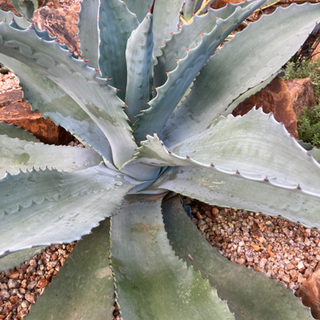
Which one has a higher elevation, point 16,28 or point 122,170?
point 16,28

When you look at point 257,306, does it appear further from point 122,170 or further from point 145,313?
point 122,170

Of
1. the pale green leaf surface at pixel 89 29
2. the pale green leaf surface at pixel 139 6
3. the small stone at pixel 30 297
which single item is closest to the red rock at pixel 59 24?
the pale green leaf surface at pixel 89 29

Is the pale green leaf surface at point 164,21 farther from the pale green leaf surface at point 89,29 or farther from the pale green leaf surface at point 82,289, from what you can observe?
the pale green leaf surface at point 82,289

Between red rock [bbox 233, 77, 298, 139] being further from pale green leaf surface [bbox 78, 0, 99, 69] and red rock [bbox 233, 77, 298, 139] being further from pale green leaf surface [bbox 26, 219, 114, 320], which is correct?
pale green leaf surface [bbox 26, 219, 114, 320]

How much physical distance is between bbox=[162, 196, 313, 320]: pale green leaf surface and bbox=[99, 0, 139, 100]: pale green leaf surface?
2.05 ft

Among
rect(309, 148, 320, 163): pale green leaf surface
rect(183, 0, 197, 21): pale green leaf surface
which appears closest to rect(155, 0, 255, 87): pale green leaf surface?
rect(309, 148, 320, 163): pale green leaf surface

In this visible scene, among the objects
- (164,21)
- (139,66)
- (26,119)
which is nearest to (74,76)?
(139,66)

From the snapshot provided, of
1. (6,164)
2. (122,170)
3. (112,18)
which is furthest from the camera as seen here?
(6,164)

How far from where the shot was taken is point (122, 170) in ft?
3.52

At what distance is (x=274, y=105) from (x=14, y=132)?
1.31 metres

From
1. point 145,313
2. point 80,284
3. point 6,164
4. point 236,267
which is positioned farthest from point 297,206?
point 6,164

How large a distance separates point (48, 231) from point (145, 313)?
1.21 feet

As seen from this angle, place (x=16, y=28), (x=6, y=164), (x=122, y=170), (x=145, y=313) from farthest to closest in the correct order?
(x=6, y=164), (x=122, y=170), (x=145, y=313), (x=16, y=28)

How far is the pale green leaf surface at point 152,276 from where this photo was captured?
2.71ft
